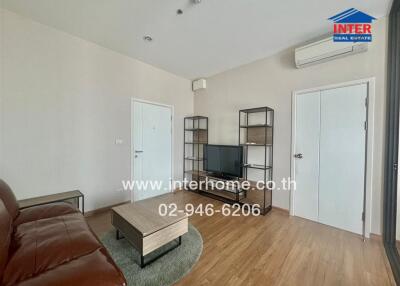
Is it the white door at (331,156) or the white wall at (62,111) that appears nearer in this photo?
the white wall at (62,111)

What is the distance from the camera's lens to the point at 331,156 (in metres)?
2.38

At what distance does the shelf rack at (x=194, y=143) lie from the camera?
4.01 meters

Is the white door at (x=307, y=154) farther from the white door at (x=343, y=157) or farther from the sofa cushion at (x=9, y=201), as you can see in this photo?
the sofa cushion at (x=9, y=201)

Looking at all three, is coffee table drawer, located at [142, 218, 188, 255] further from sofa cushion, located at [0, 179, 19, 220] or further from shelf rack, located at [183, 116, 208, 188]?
shelf rack, located at [183, 116, 208, 188]

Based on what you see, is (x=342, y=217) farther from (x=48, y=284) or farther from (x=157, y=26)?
(x=157, y=26)

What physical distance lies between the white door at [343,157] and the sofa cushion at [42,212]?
3212 millimetres

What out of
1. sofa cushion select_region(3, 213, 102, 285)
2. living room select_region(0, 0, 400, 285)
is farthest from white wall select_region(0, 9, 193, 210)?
sofa cushion select_region(3, 213, 102, 285)

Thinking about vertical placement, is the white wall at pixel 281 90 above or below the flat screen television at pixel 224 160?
above

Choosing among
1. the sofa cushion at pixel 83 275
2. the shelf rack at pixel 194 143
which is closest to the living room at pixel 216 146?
the sofa cushion at pixel 83 275

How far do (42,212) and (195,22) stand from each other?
8.91 feet

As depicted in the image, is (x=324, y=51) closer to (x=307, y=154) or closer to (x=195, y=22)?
(x=307, y=154)

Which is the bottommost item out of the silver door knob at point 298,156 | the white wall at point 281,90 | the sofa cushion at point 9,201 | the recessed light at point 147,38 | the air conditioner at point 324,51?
the sofa cushion at point 9,201

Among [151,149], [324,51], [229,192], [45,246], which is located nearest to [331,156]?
[324,51]

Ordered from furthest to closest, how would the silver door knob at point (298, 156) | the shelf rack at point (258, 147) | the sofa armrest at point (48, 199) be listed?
the shelf rack at point (258, 147), the silver door knob at point (298, 156), the sofa armrest at point (48, 199)
